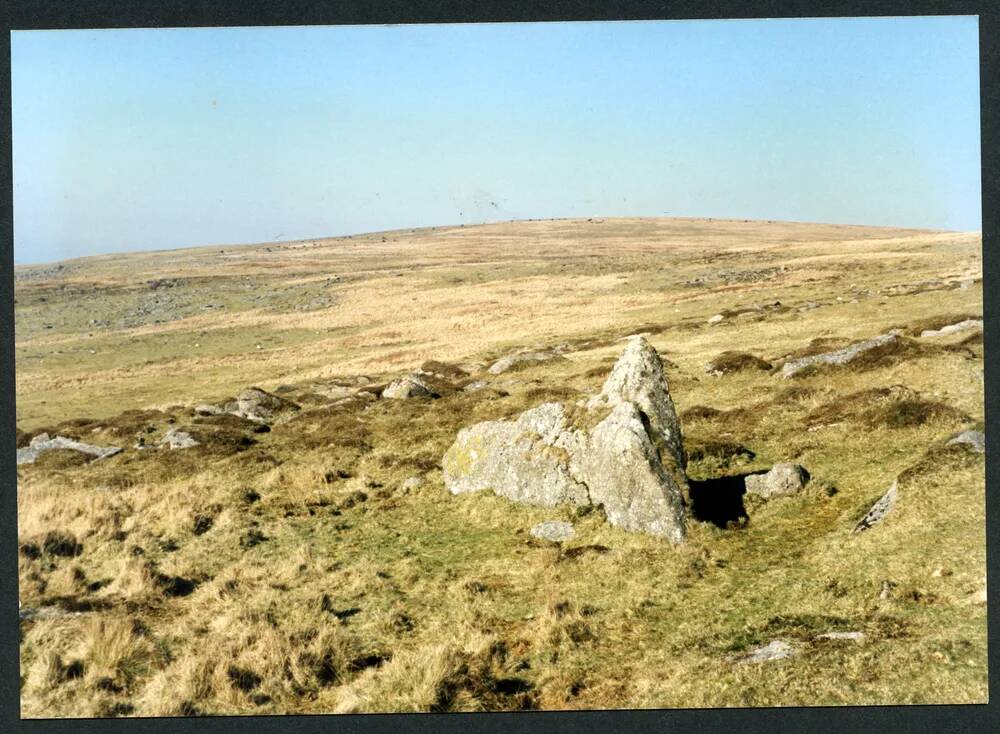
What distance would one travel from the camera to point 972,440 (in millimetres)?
16031

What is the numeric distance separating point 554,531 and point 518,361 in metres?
25.4

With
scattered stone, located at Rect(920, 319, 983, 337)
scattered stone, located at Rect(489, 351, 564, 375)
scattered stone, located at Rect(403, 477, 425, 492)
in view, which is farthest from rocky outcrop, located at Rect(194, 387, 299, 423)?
scattered stone, located at Rect(920, 319, 983, 337)

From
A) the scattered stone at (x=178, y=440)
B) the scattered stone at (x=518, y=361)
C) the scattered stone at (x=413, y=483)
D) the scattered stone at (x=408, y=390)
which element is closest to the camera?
the scattered stone at (x=413, y=483)

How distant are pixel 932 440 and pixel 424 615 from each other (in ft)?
44.1

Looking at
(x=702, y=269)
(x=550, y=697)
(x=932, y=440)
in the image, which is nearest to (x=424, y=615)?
(x=550, y=697)

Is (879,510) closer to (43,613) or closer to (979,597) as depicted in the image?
(979,597)

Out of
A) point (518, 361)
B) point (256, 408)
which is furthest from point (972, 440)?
point (256, 408)

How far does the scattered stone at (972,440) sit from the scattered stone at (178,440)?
2482 centimetres

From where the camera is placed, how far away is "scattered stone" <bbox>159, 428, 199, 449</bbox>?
27688 millimetres

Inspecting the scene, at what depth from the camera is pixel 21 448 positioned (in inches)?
1134

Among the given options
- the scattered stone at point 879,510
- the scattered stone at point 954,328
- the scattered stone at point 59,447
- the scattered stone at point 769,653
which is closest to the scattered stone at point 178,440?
the scattered stone at point 59,447

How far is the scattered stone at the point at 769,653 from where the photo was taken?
1130 centimetres

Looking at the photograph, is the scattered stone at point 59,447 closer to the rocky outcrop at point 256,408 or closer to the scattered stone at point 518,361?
the rocky outcrop at point 256,408

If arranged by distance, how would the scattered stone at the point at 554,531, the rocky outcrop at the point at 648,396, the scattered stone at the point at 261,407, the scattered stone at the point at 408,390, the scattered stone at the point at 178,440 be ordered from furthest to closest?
the scattered stone at the point at 408,390 < the scattered stone at the point at 261,407 < the scattered stone at the point at 178,440 < the rocky outcrop at the point at 648,396 < the scattered stone at the point at 554,531
